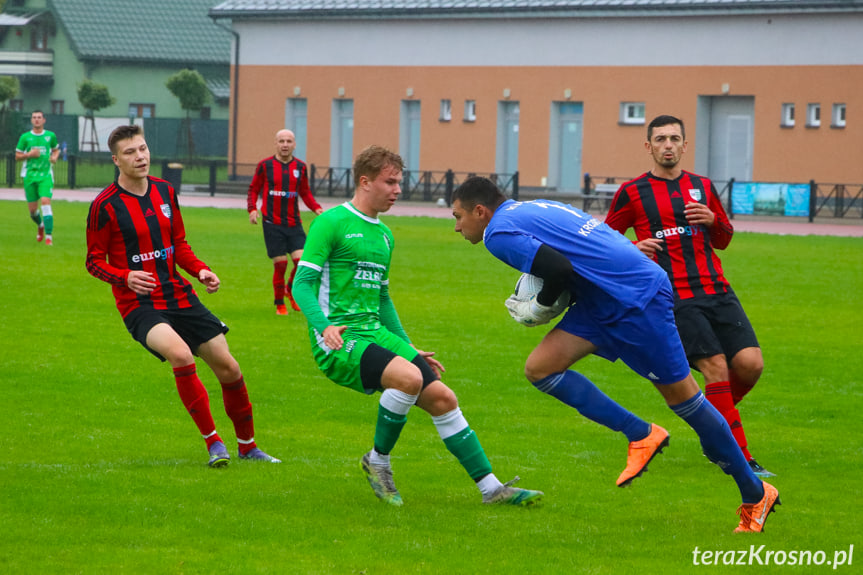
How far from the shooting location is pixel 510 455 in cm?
807

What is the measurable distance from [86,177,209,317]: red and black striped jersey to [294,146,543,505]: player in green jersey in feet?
3.77

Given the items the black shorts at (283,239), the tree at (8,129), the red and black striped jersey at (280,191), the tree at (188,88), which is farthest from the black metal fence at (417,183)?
the black shorts at (283,239)

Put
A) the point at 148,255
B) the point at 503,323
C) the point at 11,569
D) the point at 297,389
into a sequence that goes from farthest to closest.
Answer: the point at 503,323 → the point at 297,389 → the point at 148,255 → the point at 11,569

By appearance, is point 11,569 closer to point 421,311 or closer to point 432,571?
point 432,571

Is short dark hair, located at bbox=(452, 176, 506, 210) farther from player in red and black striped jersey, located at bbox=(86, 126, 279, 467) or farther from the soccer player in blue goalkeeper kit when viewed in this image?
player in red and black striped jersey, located at bbox=(86, 126, 279, 467)

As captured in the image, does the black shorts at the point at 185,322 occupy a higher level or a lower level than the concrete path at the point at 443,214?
lower

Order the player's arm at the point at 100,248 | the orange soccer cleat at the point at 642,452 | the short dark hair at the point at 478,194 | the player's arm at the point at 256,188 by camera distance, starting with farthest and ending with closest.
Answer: the player's arm at the point at 256,188 < the player's arm at the point at 100,248 < the orange soccer cleat at the point at 642,452 < the short dark hair at the point at 478,194

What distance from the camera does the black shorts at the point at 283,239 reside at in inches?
589

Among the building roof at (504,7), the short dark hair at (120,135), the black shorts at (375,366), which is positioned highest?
the building roof at (504,7)

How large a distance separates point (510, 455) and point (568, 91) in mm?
34297

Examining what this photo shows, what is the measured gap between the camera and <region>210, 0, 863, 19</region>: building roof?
37156mm

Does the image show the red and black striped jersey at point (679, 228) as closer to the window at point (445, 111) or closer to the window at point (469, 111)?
the window at point (469, 111)

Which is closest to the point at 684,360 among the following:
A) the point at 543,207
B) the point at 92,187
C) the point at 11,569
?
the point at 543,207

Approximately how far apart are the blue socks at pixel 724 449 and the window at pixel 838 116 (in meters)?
32.8
